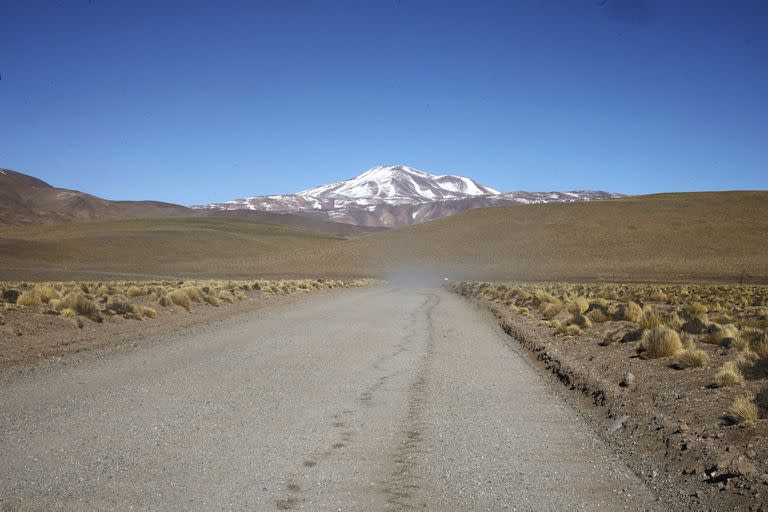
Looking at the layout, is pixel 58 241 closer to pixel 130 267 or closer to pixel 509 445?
pixel 130 267

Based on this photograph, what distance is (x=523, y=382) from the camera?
31.2 feet

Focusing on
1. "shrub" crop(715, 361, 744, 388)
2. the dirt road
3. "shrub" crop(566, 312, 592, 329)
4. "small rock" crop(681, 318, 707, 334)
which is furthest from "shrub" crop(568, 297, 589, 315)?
"shrub" crop(715, 361, 744, 388)

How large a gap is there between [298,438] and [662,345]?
22.8 ft

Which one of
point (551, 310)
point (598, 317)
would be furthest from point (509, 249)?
point (598, 317)

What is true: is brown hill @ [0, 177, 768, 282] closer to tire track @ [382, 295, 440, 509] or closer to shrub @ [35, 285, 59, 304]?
shrub @ [35, 285, 59, 304]

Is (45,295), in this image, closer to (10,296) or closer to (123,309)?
(10,296)

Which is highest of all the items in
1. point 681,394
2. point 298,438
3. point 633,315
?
point 633,315

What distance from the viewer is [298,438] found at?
614 cm

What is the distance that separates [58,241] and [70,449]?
110 meters

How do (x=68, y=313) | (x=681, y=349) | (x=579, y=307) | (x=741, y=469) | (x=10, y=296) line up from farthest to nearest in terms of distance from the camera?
(x=579, y=307), (x=10, y=296), (x=68, y=313), (x=681, y=349), (x=741, y=469)

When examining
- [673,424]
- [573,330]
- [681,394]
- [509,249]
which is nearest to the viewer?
[673,424]

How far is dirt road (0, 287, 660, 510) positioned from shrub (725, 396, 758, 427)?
1.44 metres

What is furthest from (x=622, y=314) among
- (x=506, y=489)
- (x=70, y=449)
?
(x=70, y=449)

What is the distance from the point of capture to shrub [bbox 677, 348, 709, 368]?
30.5 feet
